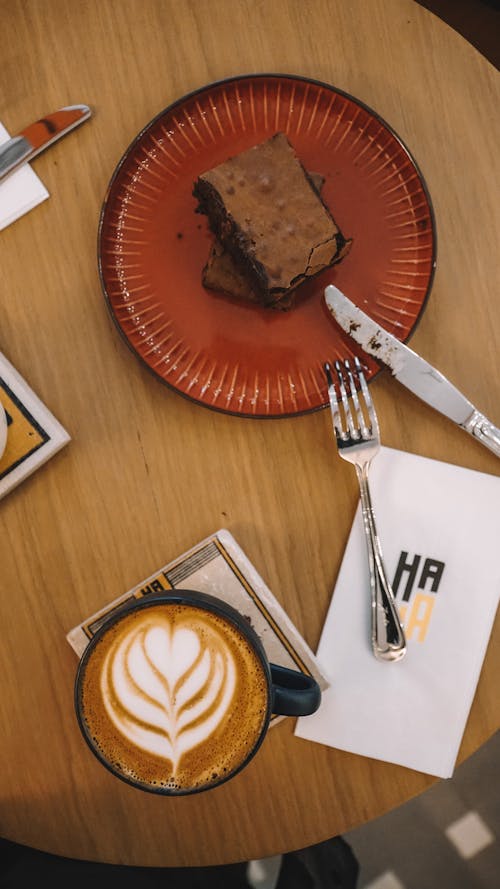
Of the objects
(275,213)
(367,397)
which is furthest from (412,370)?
(275,213)

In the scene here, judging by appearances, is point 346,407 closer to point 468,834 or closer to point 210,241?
point 210,241

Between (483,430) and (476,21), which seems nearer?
(483,430)

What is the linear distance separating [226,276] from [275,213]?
0.10 meters

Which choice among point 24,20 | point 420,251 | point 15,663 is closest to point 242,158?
point 420,251

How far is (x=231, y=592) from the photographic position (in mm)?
914

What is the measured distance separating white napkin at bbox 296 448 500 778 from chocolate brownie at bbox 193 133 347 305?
0.93ft

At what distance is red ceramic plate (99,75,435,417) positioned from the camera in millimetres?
872

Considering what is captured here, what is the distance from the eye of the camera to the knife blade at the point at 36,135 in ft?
2.93

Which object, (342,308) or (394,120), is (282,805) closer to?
(342,308)

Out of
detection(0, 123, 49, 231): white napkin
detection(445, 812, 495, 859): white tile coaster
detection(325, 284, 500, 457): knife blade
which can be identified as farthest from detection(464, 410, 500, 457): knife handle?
detection(445, 812, 495, 859): white tile coaster

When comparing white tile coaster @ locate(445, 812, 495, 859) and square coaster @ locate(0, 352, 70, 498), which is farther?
white tile coaster @ locate(445, 812, 495, 859)

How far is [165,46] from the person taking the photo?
0.91m

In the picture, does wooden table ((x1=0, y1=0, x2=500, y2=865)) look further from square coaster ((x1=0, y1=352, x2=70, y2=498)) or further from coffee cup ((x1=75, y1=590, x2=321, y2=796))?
coffee cup ((x1=75, y1=590, x2=321, y2=796))

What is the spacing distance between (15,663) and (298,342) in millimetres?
572
